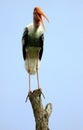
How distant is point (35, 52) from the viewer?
977 centimetres

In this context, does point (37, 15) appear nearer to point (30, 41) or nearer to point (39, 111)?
point (30, 41)

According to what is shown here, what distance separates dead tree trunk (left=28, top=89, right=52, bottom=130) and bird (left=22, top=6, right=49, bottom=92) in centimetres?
115

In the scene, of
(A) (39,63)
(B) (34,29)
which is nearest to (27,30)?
(B) (34,29)

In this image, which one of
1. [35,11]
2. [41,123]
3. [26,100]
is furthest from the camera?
[35,11]

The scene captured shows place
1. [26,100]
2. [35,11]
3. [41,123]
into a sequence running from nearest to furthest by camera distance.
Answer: [41,123], [26,100], [35,11]

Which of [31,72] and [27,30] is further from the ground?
[27,30]

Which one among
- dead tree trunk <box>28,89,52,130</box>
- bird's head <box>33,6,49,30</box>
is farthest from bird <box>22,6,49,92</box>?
dead tree trunk <box>28,89,52,130</box>

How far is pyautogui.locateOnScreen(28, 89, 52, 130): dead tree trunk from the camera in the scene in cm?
801

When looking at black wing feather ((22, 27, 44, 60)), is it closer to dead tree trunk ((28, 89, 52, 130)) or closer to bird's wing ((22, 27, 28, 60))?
bird's wing ((22, 27, 28, 60))

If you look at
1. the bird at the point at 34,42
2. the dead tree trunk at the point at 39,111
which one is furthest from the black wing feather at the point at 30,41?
the dead tree trunk at the point at 39,111

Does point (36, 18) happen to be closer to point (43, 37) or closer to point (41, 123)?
point (43, 37)

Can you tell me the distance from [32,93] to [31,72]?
1530 millimetres

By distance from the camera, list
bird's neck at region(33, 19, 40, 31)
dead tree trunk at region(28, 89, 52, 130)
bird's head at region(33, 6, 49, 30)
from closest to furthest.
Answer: dead tree trunk at region(28, 89, 52, 130), bird's head at region(33, 6, 49, 30), bird's neck at region(33, 19, 40, 31)

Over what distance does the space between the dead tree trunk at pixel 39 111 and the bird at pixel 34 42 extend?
1.15m
